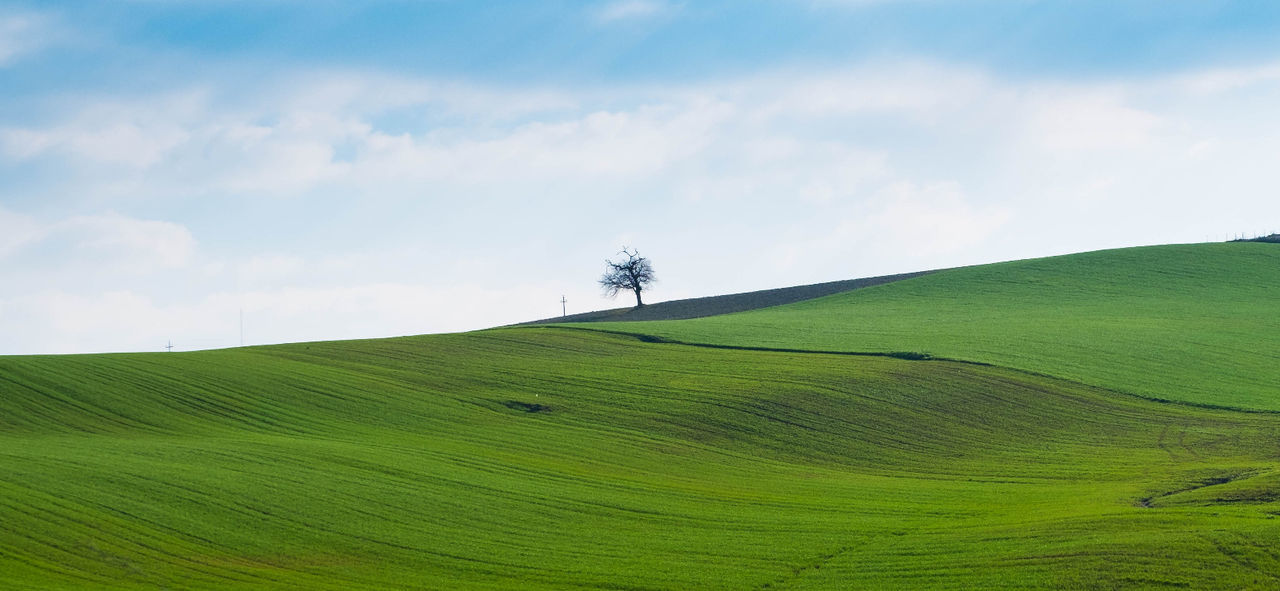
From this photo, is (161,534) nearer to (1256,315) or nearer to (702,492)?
(702,492)

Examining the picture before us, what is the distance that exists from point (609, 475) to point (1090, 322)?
98.6 ft

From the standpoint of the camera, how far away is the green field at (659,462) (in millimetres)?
21875

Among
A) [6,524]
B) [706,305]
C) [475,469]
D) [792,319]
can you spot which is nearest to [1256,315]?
[792,319]

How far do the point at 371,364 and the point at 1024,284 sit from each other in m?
37.4

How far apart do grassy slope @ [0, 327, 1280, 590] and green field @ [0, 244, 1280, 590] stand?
0.10 m

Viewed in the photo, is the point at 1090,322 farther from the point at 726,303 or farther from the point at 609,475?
the point at 609,475

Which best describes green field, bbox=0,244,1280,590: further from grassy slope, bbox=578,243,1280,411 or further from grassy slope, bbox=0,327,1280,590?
grassy slope, bbox=578,243,1280,411

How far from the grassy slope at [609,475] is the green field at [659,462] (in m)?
0.10

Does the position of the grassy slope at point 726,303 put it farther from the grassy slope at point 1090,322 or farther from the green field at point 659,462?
the green field at point 659,462

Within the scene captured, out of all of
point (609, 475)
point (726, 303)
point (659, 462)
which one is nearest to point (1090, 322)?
point (726, 303)

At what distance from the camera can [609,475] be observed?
3030 cm

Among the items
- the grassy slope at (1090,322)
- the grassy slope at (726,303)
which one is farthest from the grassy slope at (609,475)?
the grassy slope at (726,303)

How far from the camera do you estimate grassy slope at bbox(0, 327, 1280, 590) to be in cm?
2175

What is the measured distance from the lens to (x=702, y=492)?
95.5ft
